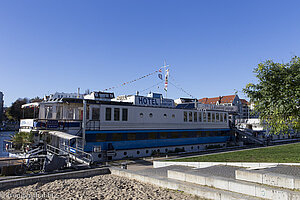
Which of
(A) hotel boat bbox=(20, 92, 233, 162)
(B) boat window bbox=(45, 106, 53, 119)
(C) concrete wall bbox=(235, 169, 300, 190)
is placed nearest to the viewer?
(C) concrete wall bbox=(235, 169, 300, 190)

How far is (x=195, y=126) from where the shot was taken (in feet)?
99.5

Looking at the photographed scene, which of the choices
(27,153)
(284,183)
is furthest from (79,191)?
(27,153)

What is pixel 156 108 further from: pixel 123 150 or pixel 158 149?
pixel 123 150

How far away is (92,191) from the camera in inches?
444

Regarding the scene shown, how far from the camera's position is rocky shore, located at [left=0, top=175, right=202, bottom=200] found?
1034cm

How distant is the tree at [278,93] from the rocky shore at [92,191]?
261 inches

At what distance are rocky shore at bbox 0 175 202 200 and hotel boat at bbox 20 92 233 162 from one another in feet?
15.7

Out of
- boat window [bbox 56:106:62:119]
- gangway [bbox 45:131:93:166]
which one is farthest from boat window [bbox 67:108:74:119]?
gangway [bbox 45:131:93:166]

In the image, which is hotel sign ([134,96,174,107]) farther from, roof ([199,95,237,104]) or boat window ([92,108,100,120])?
roof ([199,95,237,104])

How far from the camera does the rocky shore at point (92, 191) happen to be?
1034 cm

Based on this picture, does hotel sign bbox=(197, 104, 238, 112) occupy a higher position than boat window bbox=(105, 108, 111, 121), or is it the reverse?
hotel sign bbox=(197, 104, 238, 112)

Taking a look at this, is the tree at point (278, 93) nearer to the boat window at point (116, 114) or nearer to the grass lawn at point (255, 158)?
the grass lawn at point (255, 158)

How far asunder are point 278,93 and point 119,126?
14.6 meters

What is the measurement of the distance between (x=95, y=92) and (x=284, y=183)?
24850 millimetres
